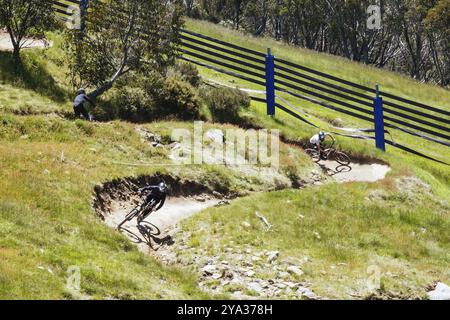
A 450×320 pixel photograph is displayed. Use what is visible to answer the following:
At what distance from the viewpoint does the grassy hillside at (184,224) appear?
11.8 meters

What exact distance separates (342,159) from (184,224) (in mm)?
9179

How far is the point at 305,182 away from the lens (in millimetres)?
21016

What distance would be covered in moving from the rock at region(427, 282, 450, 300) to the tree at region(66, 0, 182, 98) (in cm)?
1390

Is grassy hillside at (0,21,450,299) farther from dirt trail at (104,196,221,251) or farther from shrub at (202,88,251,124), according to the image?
dirt trail at (104,196,221,251)

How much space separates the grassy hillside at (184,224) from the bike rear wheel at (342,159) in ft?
3.27

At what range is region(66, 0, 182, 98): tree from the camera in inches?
885

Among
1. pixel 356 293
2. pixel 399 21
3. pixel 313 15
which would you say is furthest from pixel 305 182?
pixel 313 15

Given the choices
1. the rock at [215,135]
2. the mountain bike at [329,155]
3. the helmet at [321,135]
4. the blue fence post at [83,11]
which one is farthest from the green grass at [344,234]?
the blue fence post at [83,11]

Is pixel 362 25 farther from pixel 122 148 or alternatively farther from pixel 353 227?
pixel 353 227

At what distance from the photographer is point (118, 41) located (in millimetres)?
23000

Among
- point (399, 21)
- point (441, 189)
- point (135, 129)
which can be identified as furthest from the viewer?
point (399, 21)

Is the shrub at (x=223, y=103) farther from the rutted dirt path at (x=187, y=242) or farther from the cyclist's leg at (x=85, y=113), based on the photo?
the cyclist's leg at (x=85, y=113)
